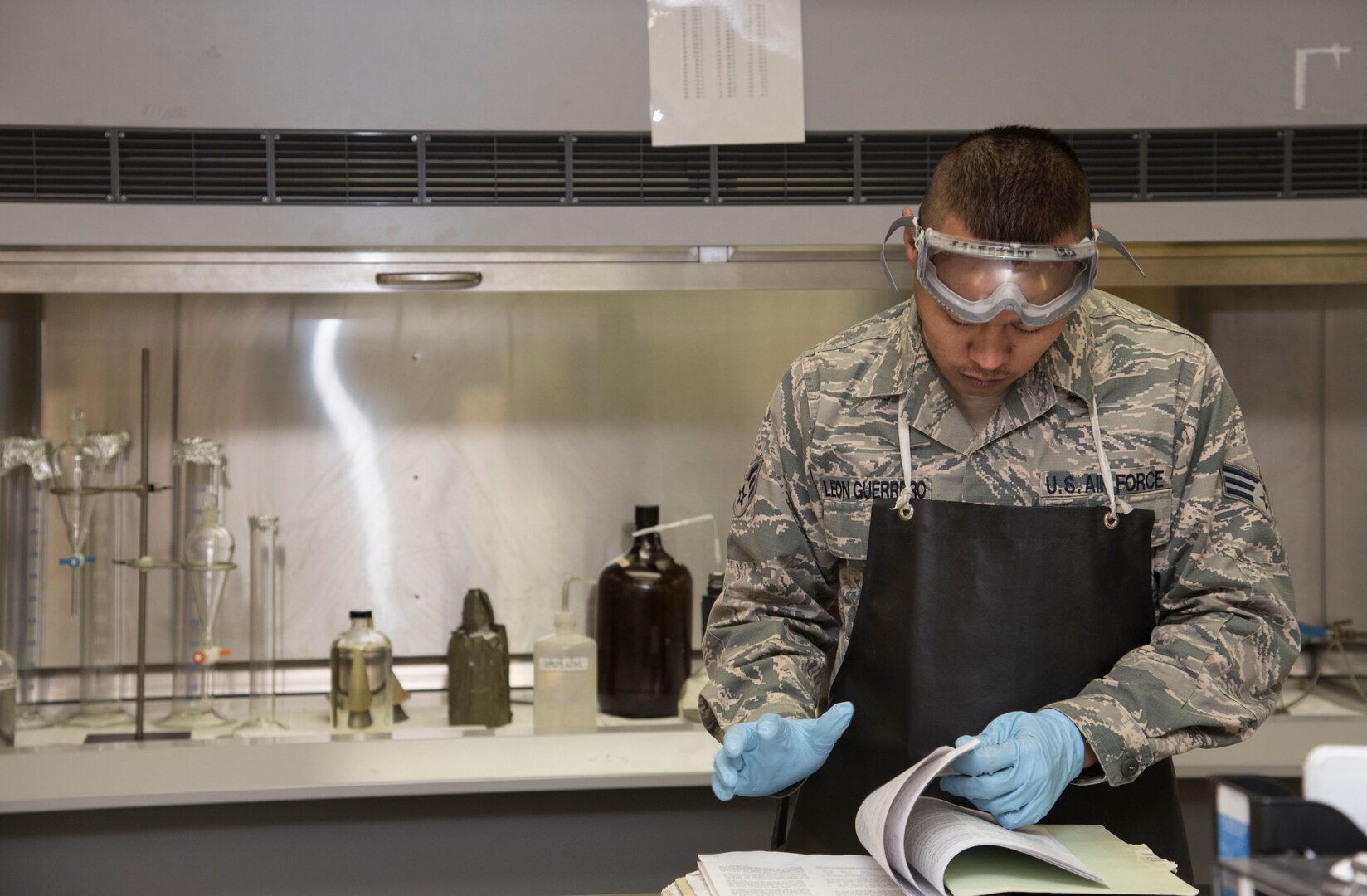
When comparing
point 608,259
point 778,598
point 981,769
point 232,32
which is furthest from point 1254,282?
point 232,32

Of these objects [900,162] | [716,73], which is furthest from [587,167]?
[900,162]

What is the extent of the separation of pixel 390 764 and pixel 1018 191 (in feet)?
4.78

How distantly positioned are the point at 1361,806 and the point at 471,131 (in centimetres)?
182

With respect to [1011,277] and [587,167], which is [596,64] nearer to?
[587,167]

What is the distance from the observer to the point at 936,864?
0.93 m

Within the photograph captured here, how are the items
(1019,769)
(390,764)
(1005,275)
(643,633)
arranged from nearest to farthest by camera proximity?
(1019,769)
(1005,275)
(390,764)
(643,633)

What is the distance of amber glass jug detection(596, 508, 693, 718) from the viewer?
2414 mm

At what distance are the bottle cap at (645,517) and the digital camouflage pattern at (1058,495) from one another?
3.63 ft

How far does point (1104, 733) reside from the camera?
1.13 metres

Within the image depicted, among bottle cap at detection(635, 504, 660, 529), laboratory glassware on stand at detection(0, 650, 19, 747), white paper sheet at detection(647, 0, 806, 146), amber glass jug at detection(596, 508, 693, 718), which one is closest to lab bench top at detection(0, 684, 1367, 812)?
laboratory glassware on stand at detection(0, 650, 19, 747)

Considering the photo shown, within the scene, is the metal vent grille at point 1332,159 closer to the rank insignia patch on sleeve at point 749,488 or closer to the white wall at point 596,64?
the white wall at point 596,64

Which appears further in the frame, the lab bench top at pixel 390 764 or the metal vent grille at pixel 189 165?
the metal vent grille at pixel 189 165

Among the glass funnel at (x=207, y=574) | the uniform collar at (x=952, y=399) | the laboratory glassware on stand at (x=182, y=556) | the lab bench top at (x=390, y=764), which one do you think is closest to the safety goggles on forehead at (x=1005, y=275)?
the uniform collar at (x=952, y=399)

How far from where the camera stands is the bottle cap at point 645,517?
2.55 m
